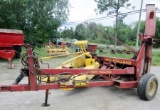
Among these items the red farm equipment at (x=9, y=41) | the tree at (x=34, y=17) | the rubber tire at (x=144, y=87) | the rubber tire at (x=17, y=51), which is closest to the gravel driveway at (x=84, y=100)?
the rubber tire at (x=144, y=87)

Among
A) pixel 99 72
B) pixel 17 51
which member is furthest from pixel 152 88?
pixel 17 51

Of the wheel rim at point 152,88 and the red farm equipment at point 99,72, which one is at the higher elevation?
the red farm equipment at point 99,72

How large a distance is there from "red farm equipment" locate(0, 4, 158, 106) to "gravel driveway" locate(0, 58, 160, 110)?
0.30 m

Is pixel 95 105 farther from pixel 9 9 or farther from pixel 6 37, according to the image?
pixel 9 9

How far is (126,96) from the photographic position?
5695 millimetres

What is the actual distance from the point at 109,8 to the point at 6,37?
16.9 meters

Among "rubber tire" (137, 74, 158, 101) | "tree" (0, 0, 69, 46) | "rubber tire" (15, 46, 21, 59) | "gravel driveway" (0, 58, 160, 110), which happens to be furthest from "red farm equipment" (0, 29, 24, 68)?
"rubber tire" (137, 74, 158, 101)

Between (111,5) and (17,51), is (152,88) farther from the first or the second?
(111,5)

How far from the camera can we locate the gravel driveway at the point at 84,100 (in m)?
4.85

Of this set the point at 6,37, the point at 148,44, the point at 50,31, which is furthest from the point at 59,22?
the point at 148,44

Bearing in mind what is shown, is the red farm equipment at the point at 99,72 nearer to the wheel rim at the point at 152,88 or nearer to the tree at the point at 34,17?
the wheel rim at the point at 152,88

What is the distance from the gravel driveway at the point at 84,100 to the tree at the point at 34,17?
38.5 feet

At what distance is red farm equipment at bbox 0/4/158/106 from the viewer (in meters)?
4.17

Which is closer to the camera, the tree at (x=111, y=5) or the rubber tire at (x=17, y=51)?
the rubber tire at (x=17, y=51)
